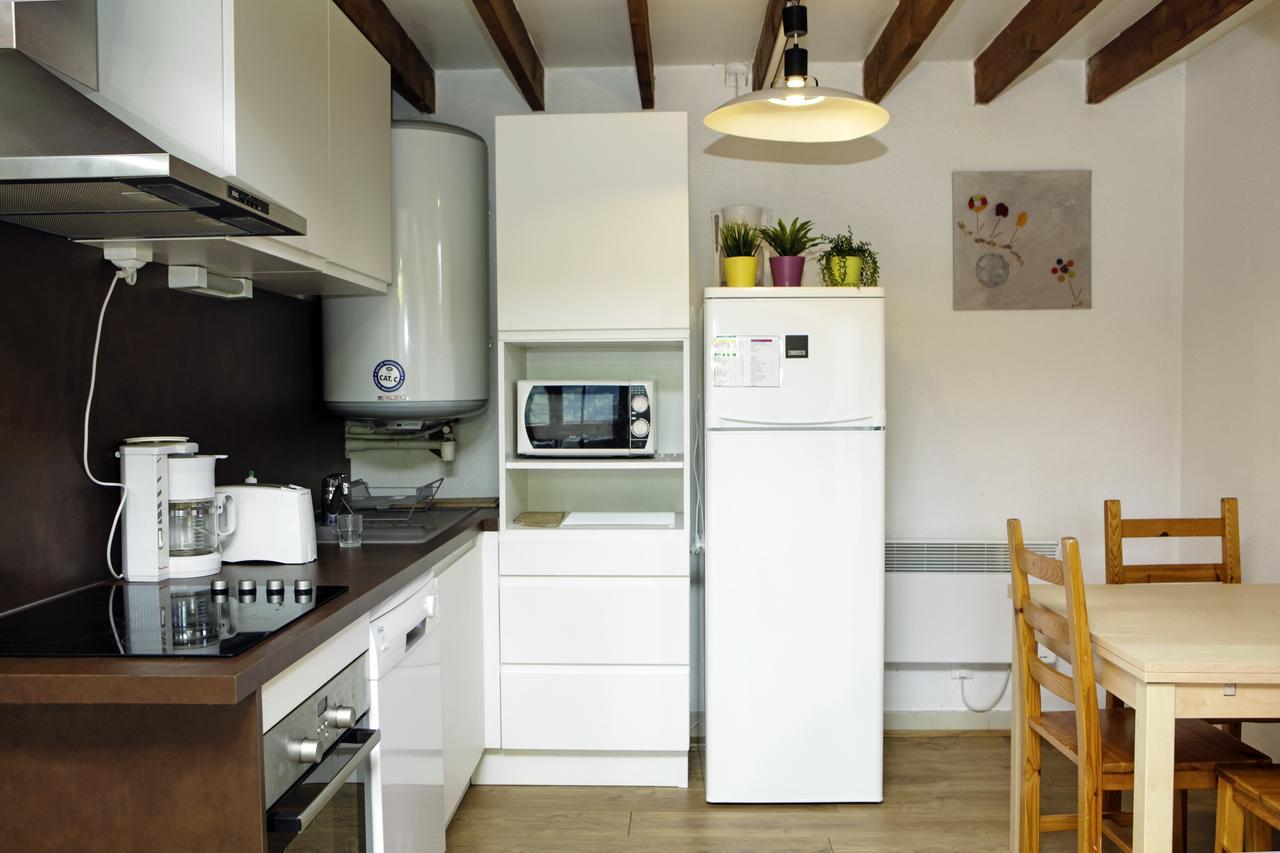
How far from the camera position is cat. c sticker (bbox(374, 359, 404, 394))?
3090mm

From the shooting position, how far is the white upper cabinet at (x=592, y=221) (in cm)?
304

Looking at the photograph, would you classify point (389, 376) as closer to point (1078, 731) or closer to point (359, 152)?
point (359, 152)

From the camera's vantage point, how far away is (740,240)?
3.06 meters

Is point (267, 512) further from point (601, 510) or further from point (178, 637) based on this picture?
point (601, 510)

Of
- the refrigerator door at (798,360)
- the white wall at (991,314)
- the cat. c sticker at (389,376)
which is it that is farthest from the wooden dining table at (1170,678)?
the cat. c sticker at (389,376)

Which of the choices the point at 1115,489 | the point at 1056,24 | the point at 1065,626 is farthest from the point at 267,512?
the point at 1115,489

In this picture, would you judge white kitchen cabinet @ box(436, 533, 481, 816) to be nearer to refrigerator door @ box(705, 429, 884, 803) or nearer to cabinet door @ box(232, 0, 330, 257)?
refrigerator door @ box(705, 429, 884, 803)

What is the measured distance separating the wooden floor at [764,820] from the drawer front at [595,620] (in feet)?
1.43

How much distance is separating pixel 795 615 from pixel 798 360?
0.78 metres

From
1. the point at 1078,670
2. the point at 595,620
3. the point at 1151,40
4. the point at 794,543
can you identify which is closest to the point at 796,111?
the point at 794,543

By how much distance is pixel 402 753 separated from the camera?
2043mm

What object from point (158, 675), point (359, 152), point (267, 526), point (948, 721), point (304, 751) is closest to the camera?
point (158, 675)

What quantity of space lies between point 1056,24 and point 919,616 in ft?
6.66

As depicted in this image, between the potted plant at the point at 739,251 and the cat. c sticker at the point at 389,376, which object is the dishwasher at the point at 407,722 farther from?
the potted plant at the point at 739,251
